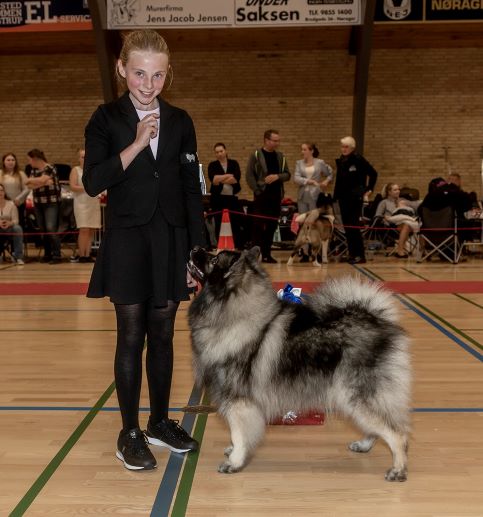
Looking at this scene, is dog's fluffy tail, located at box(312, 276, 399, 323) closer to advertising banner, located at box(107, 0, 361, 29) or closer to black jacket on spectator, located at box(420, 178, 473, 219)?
black jacket on spectator, located at box(420, 178, 473, 219)

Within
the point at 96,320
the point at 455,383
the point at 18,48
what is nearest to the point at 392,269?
the point at 96,320

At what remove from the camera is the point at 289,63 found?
15.9 meters

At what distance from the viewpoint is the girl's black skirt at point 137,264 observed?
9.89 ft

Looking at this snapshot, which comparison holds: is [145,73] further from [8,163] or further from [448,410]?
[8,163]

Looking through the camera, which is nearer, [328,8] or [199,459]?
[199,459]

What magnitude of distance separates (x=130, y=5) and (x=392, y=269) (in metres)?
7.02

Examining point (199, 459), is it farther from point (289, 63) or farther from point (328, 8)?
point (289, 63)

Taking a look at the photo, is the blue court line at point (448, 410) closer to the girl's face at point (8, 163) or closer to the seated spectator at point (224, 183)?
the seated spectator at point (224, 183)

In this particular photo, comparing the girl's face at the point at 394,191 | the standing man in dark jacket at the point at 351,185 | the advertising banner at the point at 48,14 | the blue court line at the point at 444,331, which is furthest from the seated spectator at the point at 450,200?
the advertising banner at the point at 48,14

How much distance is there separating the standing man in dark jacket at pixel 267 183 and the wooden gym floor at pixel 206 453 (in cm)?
537

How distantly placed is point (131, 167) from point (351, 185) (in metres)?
8.15

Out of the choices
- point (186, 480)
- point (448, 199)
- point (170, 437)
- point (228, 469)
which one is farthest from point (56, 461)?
point (448, 199)

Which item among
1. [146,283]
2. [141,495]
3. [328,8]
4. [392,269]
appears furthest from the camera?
[328,8]

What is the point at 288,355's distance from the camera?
9.88 feet
